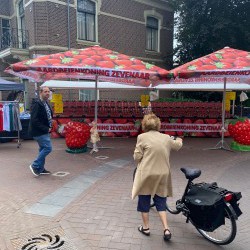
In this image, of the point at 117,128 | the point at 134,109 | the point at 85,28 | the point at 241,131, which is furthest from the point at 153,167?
the point at 85,28

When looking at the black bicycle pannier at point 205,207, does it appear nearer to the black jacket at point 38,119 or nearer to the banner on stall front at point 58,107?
the black jacket at point 38,119

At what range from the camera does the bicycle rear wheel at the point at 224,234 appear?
3215 millimetres

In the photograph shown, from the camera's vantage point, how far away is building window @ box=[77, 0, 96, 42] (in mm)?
16641

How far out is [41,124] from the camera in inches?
223

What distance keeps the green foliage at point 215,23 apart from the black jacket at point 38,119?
14.4m

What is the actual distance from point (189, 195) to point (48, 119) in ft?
11.2

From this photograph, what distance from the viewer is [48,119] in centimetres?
579

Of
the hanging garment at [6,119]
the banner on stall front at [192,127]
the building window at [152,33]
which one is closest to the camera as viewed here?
the hanging garment at [6,119]

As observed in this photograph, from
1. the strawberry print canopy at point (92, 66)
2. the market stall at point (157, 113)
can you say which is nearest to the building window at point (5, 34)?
the market stall at point (157, 113)

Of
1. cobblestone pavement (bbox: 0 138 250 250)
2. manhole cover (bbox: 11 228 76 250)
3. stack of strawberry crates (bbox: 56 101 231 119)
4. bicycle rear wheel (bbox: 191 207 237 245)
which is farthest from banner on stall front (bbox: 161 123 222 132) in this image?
manhole cover (bbox: 11 228 76 250)

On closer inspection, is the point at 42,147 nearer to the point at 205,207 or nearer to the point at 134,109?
the point at 205,207

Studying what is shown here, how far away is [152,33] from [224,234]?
19.6 m

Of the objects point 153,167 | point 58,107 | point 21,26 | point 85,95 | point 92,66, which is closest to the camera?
point 153,167

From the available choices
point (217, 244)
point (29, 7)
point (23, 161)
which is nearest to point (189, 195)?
point (217, 244)
